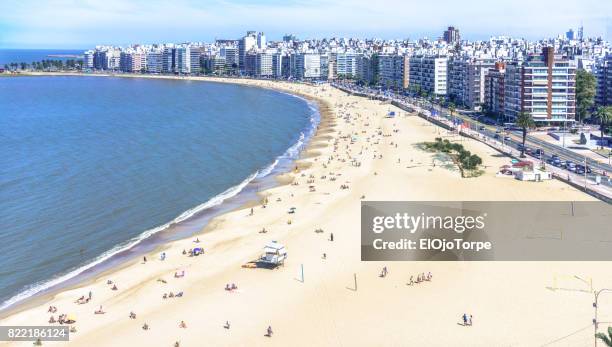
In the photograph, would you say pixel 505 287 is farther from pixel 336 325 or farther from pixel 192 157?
pixel 192 157

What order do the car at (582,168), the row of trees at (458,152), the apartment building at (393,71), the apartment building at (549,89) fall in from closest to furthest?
the car at (582,168)
the row of trees at (458,152)
the apartment building at (549,89)
the apartment building at (393,71)

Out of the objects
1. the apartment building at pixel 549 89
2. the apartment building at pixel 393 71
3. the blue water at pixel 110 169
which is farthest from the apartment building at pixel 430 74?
the apartment building at pixel 549 89

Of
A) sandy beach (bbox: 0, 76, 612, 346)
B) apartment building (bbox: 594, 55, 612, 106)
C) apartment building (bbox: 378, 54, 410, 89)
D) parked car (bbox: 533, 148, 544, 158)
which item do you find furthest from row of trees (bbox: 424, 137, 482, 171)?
apartment building (bbox: 378, 54, 410, 89)

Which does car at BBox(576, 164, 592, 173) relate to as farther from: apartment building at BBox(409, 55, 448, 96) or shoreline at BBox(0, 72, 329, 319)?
apartment building at BBox(409, 55, 448, 96)

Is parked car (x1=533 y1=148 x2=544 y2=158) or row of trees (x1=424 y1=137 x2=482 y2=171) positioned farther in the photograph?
parked car (x1=533 y1=148 x2=544 y2=158)

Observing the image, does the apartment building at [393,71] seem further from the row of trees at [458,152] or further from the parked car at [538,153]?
the parked car at [538,153]
